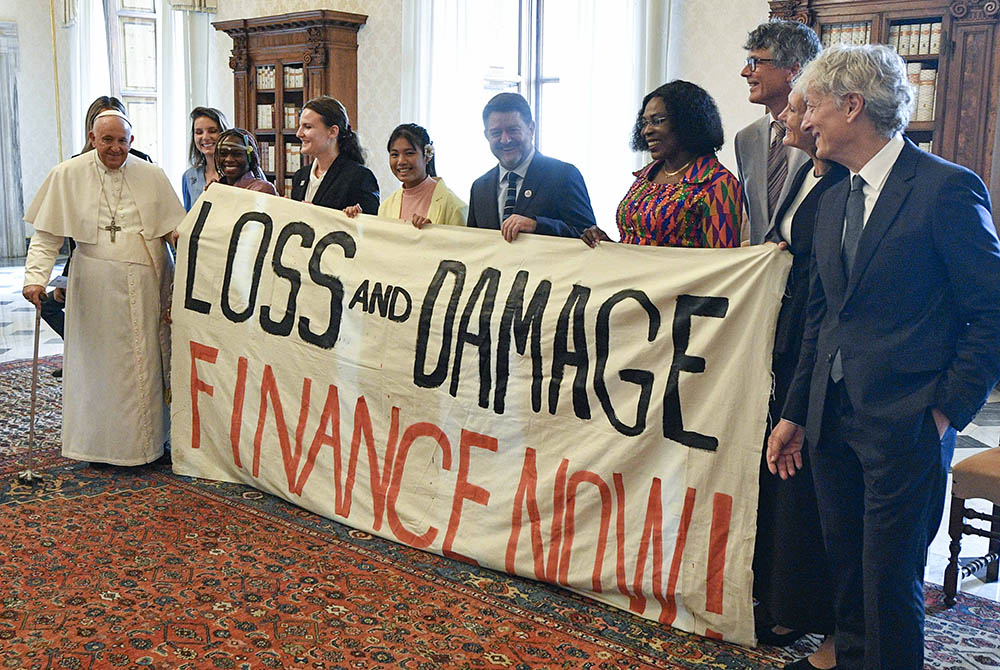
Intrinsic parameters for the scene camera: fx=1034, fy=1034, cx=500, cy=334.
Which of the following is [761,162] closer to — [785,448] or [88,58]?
[785,448]

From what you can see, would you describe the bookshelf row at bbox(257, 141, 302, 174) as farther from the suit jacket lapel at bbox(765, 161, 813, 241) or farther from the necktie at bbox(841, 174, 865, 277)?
the necktie at bbox(841, 174, 865, 277)

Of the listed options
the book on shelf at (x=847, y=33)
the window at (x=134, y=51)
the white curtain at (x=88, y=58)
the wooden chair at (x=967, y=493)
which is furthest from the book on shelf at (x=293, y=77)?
the wooden chair at (x=967, y=493)

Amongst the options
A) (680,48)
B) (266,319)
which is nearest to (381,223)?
(266,319)

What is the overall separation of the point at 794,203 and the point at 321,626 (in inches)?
70.2

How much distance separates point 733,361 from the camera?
2.86 m

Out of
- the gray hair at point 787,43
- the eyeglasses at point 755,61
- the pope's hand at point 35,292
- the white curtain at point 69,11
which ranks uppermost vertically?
the white curtain at point 69,11

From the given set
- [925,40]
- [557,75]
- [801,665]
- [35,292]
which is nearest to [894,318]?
[801,665]

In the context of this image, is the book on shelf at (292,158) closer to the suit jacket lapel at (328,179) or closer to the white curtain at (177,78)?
the white curtain at (177,78)

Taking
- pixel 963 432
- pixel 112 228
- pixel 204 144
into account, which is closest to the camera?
pixel 112 228

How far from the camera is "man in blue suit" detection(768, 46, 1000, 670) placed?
2.17m

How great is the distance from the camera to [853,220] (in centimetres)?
238

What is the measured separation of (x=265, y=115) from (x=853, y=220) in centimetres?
791

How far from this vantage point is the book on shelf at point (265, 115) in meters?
9.45

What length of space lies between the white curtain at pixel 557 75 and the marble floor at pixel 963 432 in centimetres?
276
